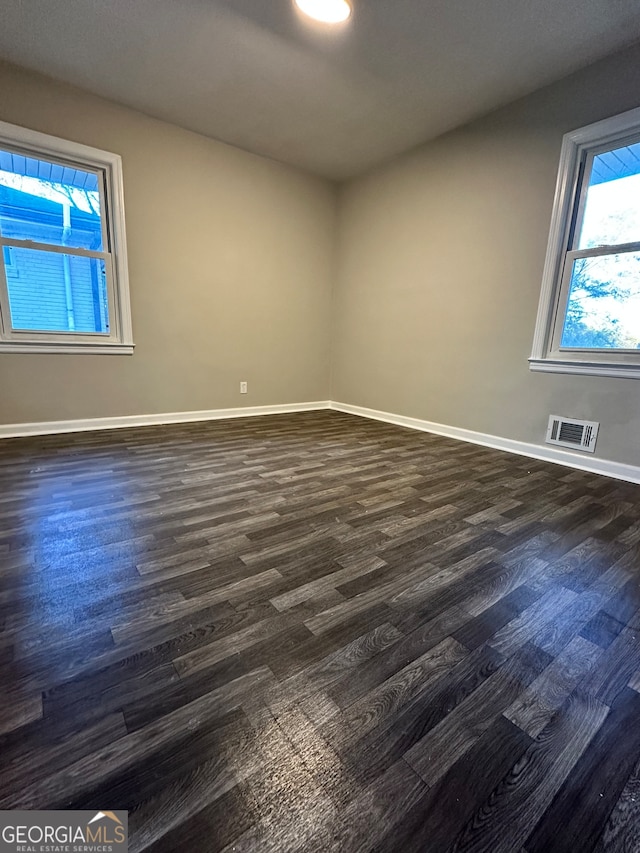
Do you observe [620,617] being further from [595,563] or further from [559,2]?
[559,2]

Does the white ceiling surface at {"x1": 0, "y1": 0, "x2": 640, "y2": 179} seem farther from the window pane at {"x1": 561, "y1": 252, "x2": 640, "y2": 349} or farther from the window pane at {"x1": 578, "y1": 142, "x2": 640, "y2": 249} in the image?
the window pane at {"x1": 561, "y1": 252, "x2": 640, "y2": 349}

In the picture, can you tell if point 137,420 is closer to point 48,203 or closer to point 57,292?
point 57,292

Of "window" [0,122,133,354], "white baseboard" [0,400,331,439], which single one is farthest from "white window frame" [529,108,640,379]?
"window" [0,122,133,354]

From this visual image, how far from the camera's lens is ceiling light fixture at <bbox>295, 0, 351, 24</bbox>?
2.11 m

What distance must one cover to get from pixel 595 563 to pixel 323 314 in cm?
403

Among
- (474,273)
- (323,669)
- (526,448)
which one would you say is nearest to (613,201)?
(474,273)

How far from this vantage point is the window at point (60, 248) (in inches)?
120

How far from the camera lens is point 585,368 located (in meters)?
2.83

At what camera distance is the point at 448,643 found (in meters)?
1.16

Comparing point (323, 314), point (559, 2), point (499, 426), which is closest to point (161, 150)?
point (323, 314)

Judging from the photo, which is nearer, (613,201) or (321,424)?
(613,201)

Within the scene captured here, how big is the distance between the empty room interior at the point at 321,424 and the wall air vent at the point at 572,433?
0.9 inches

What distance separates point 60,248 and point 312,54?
247 centimetres

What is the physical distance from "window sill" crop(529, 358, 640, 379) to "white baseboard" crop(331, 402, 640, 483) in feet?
2.01
